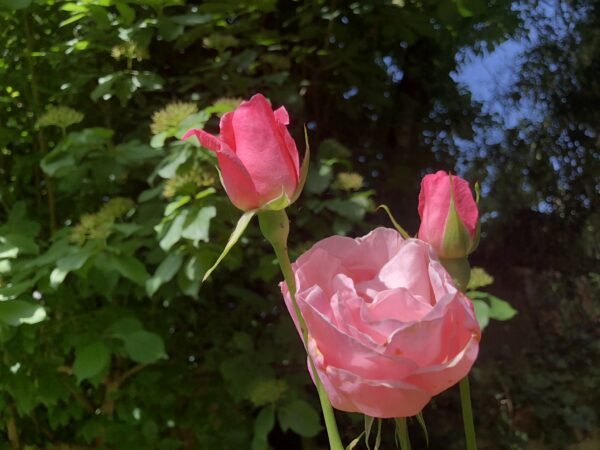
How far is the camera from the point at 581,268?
2.24 m

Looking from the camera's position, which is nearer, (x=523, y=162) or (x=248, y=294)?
(x=248, y=294)

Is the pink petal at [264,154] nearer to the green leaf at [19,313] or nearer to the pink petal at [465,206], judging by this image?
the pink petal at [465,206]

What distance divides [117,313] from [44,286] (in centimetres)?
16

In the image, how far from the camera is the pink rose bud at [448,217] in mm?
290

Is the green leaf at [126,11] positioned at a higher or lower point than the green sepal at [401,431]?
lower

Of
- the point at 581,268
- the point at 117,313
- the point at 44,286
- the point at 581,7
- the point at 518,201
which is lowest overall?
the point at 581,268

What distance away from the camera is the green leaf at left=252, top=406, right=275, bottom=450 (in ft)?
3.76

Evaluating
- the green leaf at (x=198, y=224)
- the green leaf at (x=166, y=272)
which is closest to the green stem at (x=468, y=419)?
the green leaf at (x=198, y=224)

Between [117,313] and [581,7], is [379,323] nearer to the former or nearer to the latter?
[117,313]

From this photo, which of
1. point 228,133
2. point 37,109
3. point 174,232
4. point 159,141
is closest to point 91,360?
point 174,232

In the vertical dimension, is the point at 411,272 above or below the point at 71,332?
above

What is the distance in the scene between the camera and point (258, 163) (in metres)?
0.28

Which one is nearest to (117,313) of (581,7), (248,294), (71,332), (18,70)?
(71,332)

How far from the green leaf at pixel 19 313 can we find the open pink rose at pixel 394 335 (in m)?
0.69
